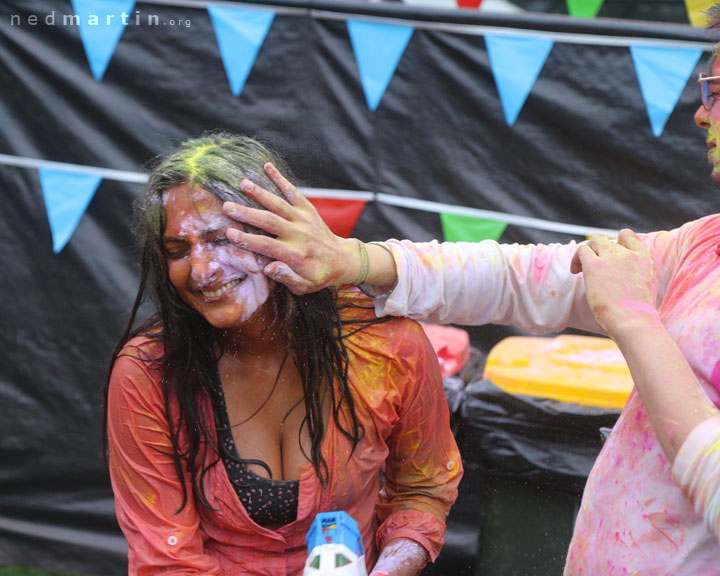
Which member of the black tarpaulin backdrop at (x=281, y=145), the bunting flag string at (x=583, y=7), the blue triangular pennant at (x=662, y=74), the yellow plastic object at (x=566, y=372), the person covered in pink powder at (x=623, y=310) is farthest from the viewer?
the bunting flag string at (x=583, y=7)

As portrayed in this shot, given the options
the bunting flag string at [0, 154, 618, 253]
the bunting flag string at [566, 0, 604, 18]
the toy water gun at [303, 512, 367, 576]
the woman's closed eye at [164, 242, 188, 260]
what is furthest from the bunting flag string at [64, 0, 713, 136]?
the toy water gun at [303, 512, 367, 576]

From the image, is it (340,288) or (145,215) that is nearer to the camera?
(145,215)

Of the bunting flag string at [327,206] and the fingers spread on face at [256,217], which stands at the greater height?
the fingers spread on face at [256,217]

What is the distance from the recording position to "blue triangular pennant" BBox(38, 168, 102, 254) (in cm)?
333

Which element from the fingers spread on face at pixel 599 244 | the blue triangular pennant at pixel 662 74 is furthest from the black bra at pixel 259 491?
the blue triangular pennant at pixel 662 74

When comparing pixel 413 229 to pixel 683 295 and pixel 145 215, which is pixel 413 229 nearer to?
pixel 145 215

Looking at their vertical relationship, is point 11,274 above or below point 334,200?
below

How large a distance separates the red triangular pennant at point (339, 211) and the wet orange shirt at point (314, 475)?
130cm

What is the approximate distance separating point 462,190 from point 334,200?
56cm

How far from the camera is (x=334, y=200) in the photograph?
3344 millimetres

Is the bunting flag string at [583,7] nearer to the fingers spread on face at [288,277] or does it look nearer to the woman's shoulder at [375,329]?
the woman's shoulder at [375,329]

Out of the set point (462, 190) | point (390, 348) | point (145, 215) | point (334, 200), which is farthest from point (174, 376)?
point (462, 190)

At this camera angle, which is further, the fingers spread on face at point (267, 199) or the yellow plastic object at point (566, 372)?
the yellow plastic object at point (566, 372)

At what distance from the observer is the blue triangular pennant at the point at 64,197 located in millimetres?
3326
